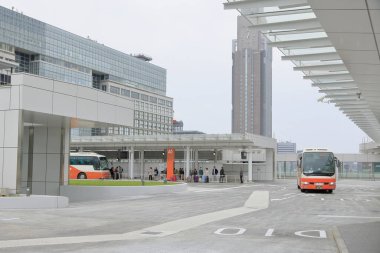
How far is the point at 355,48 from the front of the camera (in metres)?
11.6

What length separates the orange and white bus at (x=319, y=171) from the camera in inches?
1300

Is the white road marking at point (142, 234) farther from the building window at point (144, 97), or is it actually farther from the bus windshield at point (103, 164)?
the building window at point (144, 97)

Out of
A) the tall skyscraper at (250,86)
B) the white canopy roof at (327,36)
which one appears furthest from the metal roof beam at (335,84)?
the tall skyscraper at (250,86)

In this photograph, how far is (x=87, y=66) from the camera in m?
129

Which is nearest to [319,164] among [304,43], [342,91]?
[342,91]

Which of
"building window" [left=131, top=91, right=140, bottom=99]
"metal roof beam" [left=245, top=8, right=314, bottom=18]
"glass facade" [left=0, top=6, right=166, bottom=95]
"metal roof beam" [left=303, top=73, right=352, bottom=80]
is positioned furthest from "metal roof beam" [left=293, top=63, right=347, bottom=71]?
"building window" [left=131, top=91, right=140, bottom=99]

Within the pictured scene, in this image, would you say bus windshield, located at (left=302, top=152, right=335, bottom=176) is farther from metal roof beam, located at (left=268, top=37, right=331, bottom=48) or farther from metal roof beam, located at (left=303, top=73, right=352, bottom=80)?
metal roof beam, located at (left=268, top=37, right=331, bottom=48)

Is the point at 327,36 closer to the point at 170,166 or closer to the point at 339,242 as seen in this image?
the point at 339,242

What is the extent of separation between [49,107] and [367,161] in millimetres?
61533

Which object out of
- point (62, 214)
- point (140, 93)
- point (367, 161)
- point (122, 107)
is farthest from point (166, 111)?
point (62, 214)

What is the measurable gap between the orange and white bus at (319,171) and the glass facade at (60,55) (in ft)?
283

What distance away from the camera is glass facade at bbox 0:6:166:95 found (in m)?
108

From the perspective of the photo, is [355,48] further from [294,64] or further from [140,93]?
[140,93]

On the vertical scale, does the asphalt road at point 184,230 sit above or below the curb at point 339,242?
below
